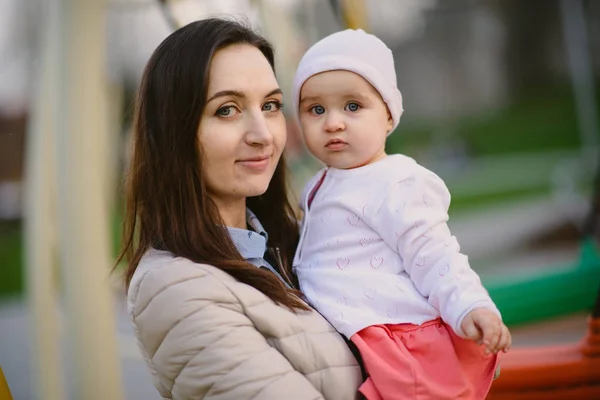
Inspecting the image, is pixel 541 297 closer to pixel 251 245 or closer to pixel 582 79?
pixel 251 245

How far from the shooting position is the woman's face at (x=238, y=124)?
1.48 metres

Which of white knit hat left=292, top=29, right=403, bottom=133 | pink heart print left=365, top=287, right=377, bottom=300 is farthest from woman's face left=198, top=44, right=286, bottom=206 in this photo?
pink heart print left=365, top=287, right=377, bottom=300

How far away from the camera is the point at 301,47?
571 centimetres

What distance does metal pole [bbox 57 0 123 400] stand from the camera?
7.20 ft

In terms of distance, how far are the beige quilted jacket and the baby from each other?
9 cm

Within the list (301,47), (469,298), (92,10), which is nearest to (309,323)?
(469,298)

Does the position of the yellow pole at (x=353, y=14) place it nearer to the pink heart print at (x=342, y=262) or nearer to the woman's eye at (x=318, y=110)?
the woman's eye at (x=318, y=110)

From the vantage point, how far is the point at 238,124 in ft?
4.91

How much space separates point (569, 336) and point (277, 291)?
141 inches

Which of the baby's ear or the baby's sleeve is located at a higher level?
the baby's ear

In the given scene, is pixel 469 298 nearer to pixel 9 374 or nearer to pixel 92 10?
pixel 92 10

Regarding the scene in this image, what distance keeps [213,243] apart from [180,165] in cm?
17

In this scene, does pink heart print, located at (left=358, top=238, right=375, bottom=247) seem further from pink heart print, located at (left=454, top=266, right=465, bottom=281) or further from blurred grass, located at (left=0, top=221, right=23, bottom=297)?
blurred grass, located at (left=0, top=221, right=23, bottom=297)

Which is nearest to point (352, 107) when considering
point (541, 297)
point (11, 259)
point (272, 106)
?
point (272, 106)
